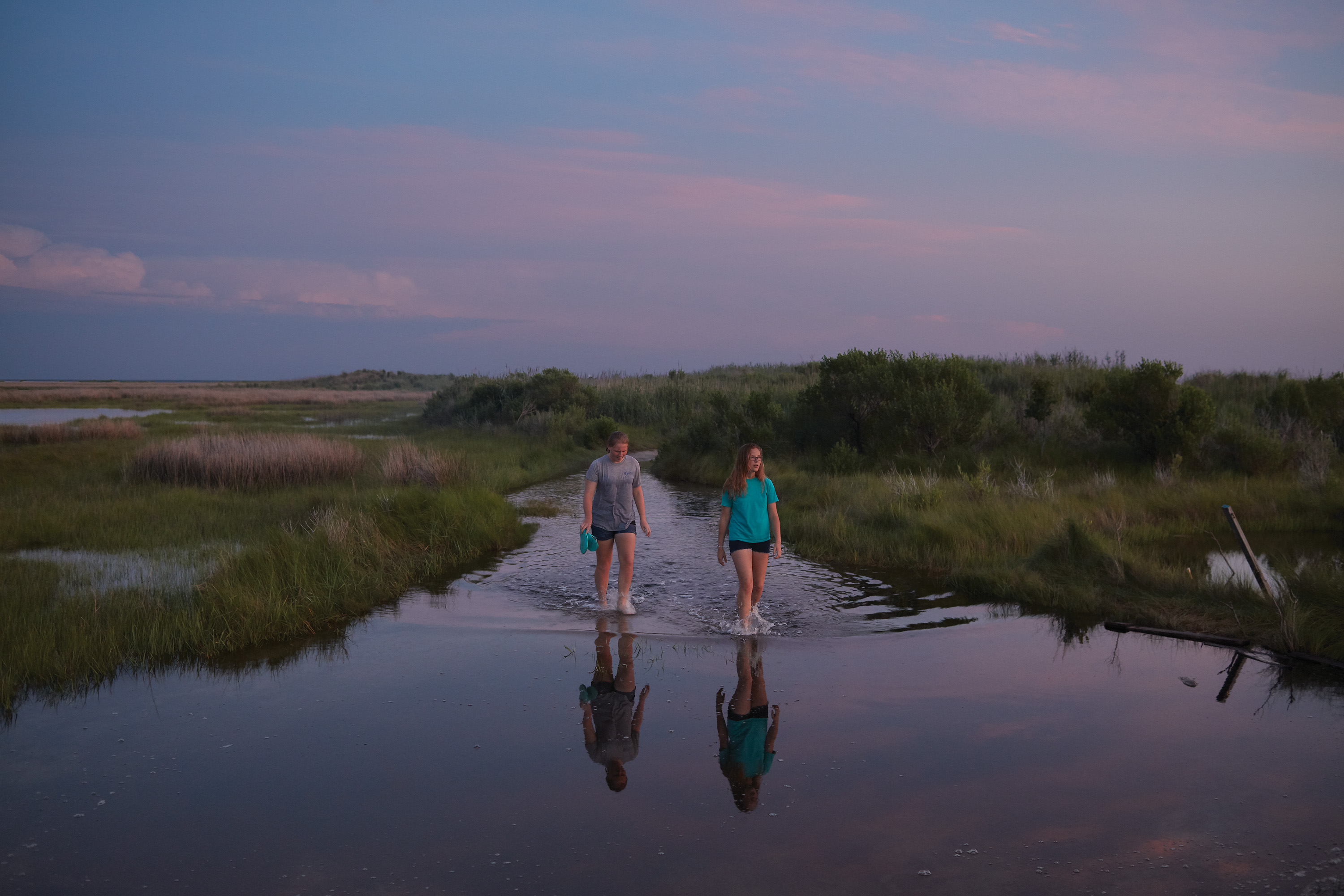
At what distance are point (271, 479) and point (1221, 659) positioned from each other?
57.8 feet

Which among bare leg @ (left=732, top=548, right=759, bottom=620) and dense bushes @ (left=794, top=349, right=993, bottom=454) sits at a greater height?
dense bushes @ (left=794, top=349, right=993, bottom=454)

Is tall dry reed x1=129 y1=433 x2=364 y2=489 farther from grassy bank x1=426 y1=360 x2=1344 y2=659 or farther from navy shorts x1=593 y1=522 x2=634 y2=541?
navy shorts x1=593 y1=522 x2=634 y2=541

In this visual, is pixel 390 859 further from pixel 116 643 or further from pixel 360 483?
pixel 360 483

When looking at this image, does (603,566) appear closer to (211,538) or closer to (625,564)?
(625,564)

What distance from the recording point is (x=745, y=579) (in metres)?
8.68

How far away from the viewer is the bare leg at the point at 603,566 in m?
9.78

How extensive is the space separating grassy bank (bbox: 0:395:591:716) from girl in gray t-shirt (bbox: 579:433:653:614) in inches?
119

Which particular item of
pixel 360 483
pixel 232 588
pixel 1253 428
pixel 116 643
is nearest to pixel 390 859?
pixel 116 643

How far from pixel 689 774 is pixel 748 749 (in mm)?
598

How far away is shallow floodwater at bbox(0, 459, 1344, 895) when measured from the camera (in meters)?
4.49

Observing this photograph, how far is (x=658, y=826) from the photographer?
16.1 feet

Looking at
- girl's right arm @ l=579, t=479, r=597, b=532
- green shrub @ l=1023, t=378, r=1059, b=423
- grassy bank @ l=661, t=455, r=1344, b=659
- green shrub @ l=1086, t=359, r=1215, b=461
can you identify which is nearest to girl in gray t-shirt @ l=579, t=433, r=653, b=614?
girl's right arm @ l=579, t=479, r=597, b=532

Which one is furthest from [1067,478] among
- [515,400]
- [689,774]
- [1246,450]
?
[515,400]

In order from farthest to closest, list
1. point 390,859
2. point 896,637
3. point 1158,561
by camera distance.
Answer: point 1158,561 < point 896,637 < point 390,859
